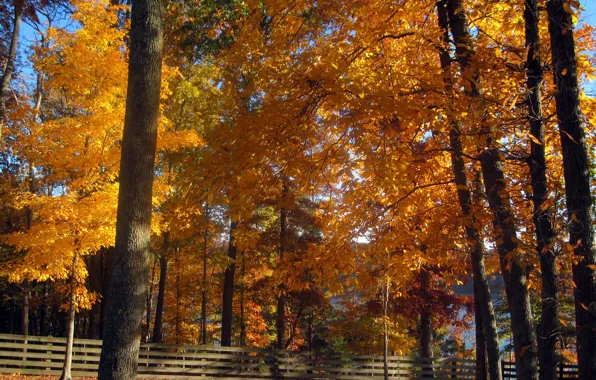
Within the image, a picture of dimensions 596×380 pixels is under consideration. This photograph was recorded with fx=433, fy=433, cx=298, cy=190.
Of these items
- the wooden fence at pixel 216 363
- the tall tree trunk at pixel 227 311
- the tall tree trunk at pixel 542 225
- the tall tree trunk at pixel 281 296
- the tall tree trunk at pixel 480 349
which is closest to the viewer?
the tall tree trunk at pixel 542 225

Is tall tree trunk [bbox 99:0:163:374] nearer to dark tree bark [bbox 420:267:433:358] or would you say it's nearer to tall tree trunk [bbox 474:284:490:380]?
tall tree trunk [bbox 474:284:490:380]

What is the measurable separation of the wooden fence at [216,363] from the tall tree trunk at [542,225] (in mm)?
10088

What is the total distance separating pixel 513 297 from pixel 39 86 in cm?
1658

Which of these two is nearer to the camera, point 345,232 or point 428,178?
point 345,232

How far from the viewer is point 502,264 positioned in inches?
181

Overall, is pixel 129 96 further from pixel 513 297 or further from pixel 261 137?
pixel 513 297

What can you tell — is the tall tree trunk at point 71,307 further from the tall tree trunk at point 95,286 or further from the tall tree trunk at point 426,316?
the tall tree trunk at point 426,316

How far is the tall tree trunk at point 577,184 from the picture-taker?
329cm

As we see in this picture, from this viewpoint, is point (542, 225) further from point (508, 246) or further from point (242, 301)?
point (242, 301)

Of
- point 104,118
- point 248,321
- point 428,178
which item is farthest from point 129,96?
point 248,321

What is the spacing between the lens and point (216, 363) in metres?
12.3

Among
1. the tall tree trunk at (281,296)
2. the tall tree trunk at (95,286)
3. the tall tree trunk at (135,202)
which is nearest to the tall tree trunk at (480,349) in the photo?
the tall tree trunk at (135,202)

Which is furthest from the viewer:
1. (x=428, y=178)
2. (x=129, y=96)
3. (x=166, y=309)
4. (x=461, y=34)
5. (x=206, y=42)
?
(x=166, y=309)

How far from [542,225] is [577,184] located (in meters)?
0.45
